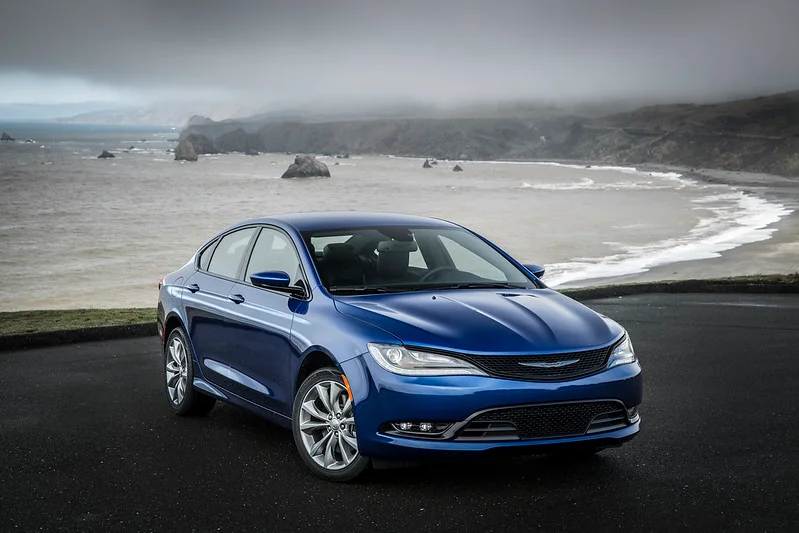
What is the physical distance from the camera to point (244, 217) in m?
73.6

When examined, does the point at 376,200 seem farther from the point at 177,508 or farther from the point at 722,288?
the point at 177,508

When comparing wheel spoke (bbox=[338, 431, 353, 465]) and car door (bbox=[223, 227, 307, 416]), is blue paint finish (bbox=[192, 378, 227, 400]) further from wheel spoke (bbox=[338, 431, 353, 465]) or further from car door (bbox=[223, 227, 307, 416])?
wheel spoke (bbox=[338, 431, 353, 465])

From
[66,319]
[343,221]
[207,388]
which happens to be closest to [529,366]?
[343,221]

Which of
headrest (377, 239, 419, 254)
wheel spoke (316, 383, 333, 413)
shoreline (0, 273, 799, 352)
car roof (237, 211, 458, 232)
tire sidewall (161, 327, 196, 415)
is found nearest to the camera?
wheel spoke (316, 383, 333, 413)

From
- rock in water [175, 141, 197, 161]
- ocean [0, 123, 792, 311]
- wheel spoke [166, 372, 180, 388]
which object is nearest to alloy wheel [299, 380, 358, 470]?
wheel spoke [166, 372, 180, 388]

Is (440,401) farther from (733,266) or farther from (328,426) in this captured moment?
(733,266)

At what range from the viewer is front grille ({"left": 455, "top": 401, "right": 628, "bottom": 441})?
5.39m

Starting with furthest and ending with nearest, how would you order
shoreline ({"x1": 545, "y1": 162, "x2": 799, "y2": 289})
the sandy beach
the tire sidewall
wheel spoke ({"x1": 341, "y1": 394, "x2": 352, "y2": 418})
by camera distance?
1. the sandy beach
2. shoreline ({"x1": 545, "y1": 162, "x2": 799, "y2": 289})
3. the tire sidewall
4. wheel spoke ({"x1": 341, "y1": 394, "x2": 352, "y2": 418})

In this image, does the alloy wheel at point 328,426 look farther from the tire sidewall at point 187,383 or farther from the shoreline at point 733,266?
the shoreline at point 733,266

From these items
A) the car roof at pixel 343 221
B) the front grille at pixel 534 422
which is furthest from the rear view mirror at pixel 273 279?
the front grille at pixel 534 422

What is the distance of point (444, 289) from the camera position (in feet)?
21.2

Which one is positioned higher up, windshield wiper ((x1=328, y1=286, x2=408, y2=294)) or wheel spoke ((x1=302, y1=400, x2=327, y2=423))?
windshield wiper ((x1=328, y1=286, x2=408, y2=294))

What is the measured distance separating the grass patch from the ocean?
13167 millimetres

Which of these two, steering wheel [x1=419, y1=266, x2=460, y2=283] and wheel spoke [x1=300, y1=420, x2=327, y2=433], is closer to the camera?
wheel spoke [x1=300, y1=420, x2=327, y2=433]
